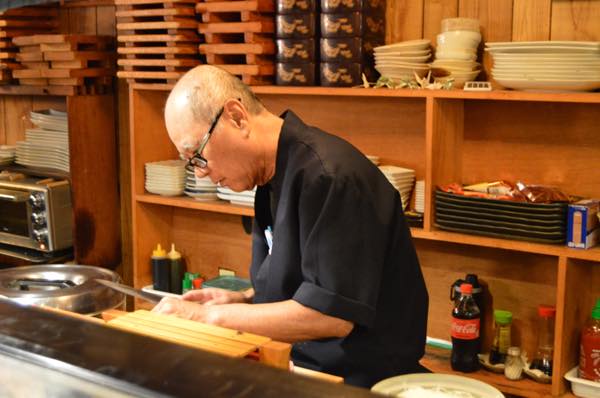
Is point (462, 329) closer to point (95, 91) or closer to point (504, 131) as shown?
point (504, 131)

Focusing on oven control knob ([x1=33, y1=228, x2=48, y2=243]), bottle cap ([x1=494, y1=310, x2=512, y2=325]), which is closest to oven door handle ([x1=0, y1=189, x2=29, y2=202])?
oven control knob ([x1=33, y1=228, x2=48, y2=243])

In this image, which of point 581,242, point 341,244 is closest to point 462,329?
point 581,242

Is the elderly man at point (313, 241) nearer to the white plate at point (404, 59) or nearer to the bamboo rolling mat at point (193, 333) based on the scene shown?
the bamboo rolling mat at point (193, 333)

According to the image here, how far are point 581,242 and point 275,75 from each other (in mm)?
1294

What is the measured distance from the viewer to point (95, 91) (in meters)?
3.85

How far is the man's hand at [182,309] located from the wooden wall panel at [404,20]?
1606 millimetres

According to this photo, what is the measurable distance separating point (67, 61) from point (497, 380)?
2300mm

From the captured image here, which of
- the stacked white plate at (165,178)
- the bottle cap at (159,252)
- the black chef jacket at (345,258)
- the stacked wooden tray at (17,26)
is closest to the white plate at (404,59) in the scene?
the black chef jacket at (345,258)

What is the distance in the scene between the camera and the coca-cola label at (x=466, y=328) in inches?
113

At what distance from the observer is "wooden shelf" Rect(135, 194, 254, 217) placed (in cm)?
331

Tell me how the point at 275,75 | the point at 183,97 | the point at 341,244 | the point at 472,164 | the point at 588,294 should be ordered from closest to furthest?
the point at 341,244 < the point at 183,97 < the point at 588,294 < the point at 472,164 < the point at 275,75

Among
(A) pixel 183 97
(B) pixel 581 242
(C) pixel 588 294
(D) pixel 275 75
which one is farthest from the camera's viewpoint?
(D) pixel 275 75

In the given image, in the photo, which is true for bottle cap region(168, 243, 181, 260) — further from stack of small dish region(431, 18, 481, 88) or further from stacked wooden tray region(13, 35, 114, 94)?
stack of small dish region(431, 18, 481, 88)

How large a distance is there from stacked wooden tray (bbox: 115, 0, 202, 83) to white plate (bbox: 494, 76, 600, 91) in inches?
53.0
